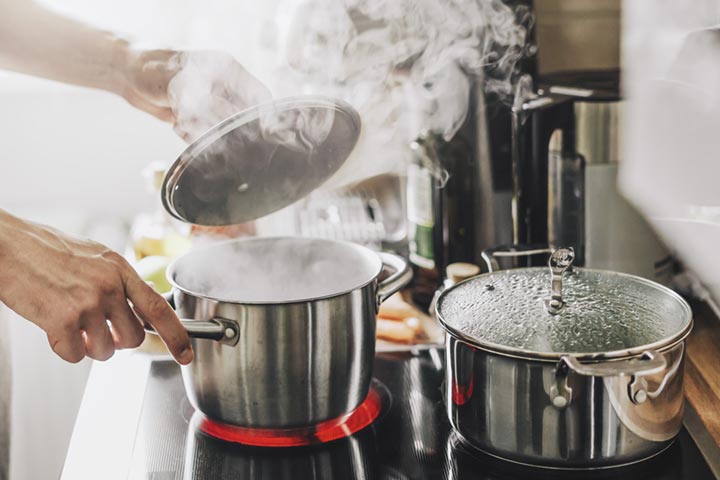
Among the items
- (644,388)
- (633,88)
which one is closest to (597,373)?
(644,388)

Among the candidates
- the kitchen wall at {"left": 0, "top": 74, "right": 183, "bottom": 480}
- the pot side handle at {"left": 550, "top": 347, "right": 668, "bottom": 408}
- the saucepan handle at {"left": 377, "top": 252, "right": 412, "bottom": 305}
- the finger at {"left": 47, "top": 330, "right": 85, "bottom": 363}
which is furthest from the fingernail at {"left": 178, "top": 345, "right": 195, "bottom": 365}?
the kitchen wall at {"left": 0, "top": 74, "right": 183, "bottom": 480}

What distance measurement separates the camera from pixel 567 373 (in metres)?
0.73

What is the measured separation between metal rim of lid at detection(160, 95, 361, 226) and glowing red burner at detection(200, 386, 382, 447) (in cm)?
26

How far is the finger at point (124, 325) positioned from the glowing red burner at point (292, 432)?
16cm

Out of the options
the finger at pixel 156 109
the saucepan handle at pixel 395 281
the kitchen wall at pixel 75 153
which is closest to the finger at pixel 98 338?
the saucepan handle at pixel 395 281

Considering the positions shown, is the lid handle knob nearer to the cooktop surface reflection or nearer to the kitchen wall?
the cooktop surface reflection

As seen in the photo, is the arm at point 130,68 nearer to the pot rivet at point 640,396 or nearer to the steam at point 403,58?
the steam at point 403,58

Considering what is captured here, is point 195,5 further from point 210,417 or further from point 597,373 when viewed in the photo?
point 597,373

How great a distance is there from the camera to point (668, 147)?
112 cm

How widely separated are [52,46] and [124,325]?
2.12 ft

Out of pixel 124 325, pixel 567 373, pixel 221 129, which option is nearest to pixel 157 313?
pixel 124 325

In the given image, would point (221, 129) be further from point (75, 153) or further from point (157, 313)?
point (75, 153)

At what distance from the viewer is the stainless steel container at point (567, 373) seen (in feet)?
→ 2.42

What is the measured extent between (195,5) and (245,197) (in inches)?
58.5
